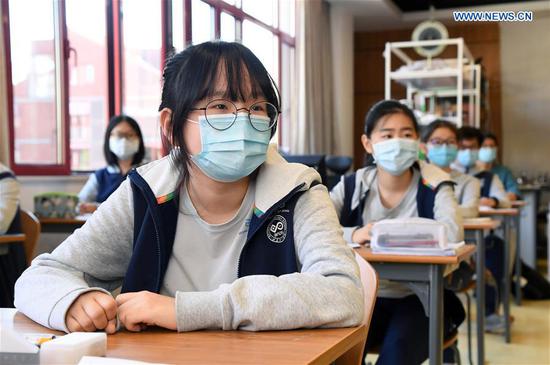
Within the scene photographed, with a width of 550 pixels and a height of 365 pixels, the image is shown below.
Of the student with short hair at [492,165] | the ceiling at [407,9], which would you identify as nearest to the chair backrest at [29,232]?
the student with short hair at [492,165]

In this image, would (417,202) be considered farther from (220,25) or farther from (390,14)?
(390,14)

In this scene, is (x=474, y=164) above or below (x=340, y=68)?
below

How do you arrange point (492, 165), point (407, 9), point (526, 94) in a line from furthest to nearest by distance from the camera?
point (407, 9), point (526, 94), point (492, 165)

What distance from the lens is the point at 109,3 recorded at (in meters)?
5.07

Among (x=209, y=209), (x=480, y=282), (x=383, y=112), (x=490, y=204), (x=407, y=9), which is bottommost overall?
(x=480, y=282)

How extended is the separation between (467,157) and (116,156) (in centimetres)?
288

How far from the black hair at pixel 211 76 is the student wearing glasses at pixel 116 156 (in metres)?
3.20

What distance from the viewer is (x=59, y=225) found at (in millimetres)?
3801

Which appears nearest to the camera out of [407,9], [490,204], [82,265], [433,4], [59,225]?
[82,265]

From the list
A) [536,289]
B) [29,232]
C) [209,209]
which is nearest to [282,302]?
[209,209]

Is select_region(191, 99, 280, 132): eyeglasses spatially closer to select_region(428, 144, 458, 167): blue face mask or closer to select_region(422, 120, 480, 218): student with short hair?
select_region(422, 120, 480, 218): student with short hair

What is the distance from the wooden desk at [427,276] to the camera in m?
Result: 2.10

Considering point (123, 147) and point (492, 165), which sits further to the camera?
point (492, 165)

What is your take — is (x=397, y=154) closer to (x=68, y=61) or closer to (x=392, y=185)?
(x=392, y=185)
